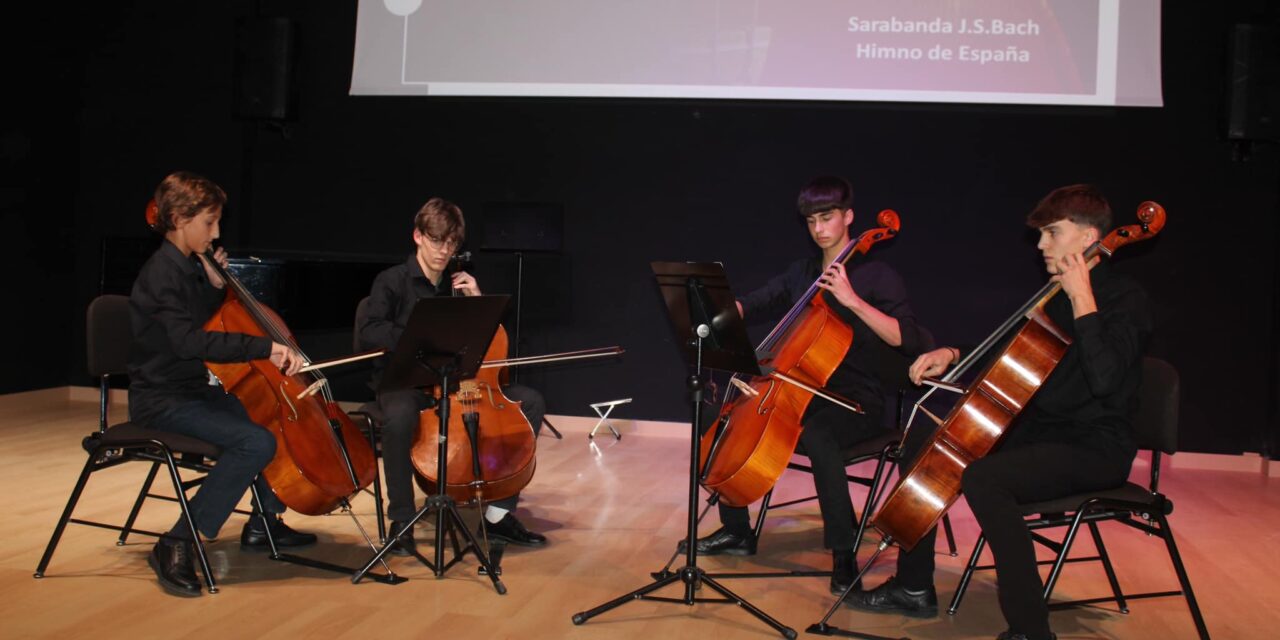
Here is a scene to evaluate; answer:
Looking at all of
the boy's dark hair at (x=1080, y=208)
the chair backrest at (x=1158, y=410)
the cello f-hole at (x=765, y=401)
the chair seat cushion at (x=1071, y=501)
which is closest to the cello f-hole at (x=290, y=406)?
the cello f-hole at (x=765, y=401)

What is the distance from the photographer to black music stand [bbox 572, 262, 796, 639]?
264cm

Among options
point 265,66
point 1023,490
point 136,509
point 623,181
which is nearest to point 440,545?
point 136,509

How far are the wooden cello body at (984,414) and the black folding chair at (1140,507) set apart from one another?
19 cm

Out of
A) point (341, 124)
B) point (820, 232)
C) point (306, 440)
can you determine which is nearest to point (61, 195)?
point (341, 124)

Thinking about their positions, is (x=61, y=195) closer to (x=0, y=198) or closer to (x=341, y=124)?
(x=0, y=198)

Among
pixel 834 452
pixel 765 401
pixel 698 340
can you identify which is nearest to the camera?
pixel 698 340

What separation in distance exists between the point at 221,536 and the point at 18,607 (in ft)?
2.66

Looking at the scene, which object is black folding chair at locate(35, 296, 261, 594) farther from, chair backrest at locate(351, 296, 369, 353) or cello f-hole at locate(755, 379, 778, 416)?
cello f-hole at locate(755, 379, 778, 416)

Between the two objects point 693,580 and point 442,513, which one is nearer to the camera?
point 693,580

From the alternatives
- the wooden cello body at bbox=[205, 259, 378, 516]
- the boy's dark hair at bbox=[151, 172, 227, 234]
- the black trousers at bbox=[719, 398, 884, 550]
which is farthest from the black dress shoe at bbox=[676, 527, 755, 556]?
the boy's dark hair at bbox=[151, 172, 227, 234]

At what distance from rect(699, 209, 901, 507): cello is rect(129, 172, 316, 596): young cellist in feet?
4.17

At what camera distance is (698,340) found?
2740 mm

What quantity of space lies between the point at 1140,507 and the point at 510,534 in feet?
6.43

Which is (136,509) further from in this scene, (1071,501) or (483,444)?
(1071,501)
